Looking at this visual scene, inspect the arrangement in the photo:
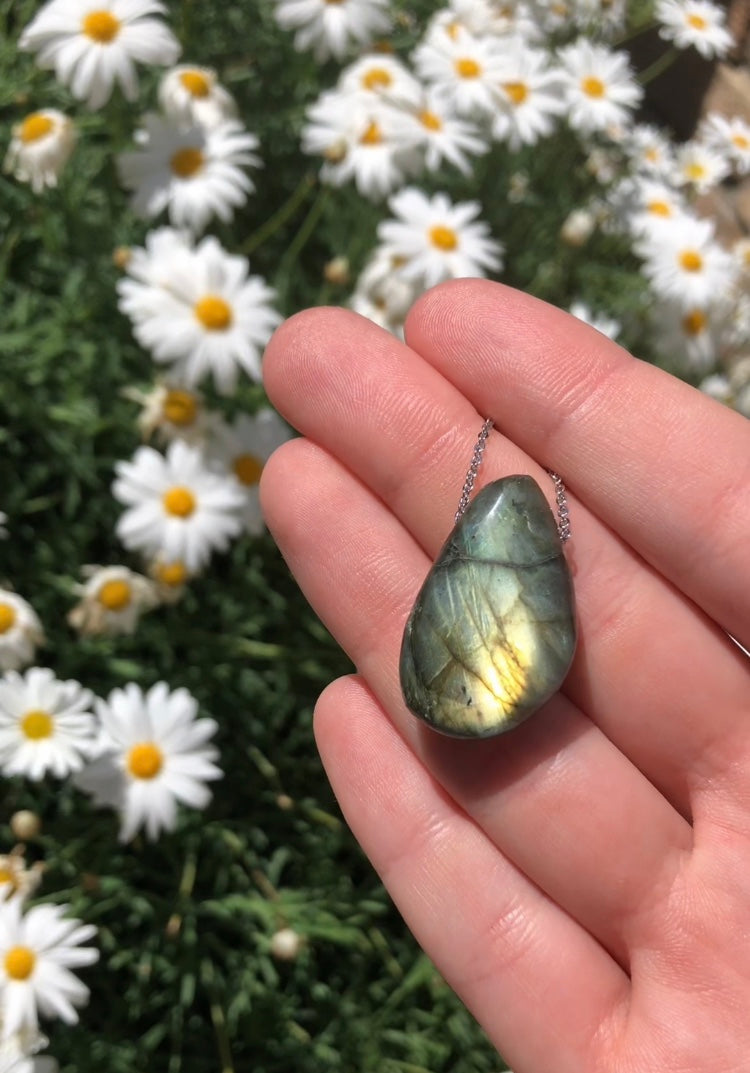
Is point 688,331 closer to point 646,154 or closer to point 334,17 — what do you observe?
point 646,154

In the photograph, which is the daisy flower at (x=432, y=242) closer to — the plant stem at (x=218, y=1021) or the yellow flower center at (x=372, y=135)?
the yellow flower center at (x=372, y=135)

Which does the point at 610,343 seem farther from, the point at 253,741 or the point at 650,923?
the point at 253,741

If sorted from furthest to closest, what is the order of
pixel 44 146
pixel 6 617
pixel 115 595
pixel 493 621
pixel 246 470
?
pixel 246 470
pixel 44 146
pixel 115 595
pixel 6 617
pixel 493 621

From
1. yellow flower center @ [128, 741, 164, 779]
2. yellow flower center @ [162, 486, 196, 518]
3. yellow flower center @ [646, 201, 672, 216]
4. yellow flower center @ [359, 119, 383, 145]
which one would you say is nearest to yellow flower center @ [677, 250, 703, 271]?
yellow flower center @ [646, 201, 672, 216]

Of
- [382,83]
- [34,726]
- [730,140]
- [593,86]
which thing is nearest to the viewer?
[34,726]

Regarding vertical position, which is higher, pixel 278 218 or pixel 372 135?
pixel 372 135

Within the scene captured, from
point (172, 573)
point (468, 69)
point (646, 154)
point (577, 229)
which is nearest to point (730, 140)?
point (646, 154)

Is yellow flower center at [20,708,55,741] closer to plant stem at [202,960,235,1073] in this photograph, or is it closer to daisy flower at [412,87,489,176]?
plant stem at [202,960,235,1073]

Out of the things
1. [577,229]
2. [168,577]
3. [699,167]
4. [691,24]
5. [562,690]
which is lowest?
[168,577]
